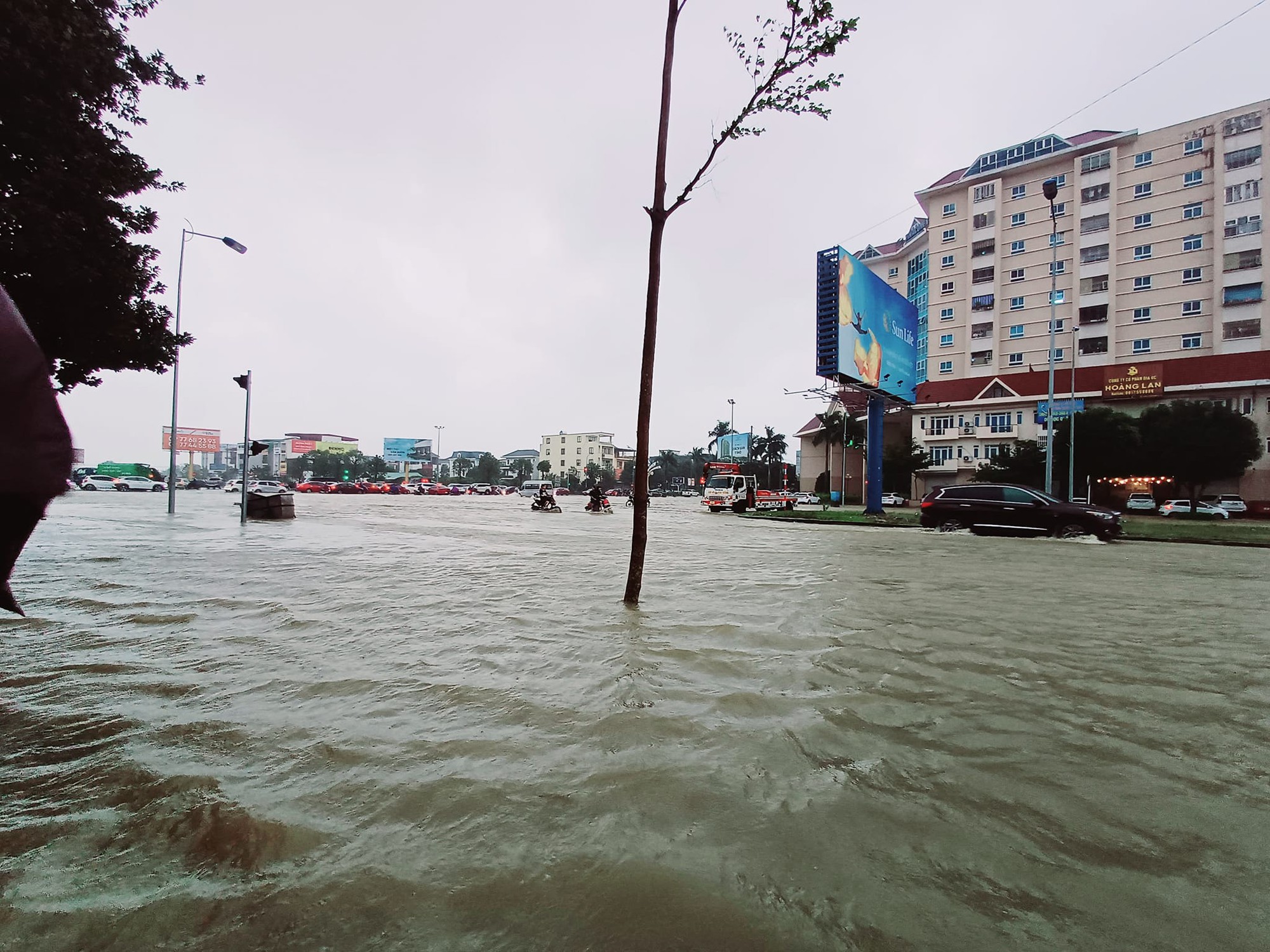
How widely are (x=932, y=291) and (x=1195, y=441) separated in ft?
97.6

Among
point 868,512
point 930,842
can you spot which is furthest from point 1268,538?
point 930,842

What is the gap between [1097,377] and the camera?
46438 millimetres

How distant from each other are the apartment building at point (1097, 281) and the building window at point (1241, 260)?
0.07 m

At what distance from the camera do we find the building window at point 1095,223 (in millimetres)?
51656

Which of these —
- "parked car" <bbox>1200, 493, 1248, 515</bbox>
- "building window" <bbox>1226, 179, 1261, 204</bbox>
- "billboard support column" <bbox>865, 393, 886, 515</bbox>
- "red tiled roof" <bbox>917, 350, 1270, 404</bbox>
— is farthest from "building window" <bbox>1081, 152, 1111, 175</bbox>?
"billboard support column" <bbox>865, 393, 886, 515</bbox>

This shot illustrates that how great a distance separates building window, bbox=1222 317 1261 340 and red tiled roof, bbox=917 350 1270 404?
129 inches

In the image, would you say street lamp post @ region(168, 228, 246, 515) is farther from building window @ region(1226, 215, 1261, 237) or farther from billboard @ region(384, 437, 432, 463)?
billboard @ region(384, 437, 432, 463)

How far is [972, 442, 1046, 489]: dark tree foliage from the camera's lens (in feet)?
133

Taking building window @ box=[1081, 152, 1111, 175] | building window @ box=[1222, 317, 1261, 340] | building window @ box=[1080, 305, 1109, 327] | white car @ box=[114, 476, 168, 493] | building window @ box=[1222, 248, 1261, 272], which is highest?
building window @ box=[1081, 152, 1111, 175]

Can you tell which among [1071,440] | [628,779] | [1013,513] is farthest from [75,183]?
[1071,440]

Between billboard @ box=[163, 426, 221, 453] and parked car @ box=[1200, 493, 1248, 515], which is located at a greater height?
billboard @ box=[163, 426, 221, 453]

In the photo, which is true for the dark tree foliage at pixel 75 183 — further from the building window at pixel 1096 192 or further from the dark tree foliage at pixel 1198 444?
the building window at pixel 1096 192

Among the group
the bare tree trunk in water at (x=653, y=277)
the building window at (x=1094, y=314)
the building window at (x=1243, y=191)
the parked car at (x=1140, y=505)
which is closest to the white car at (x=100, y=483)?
the bare tree trunk in water at (x=653, y=277)

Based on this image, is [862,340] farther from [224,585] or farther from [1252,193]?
[1252,193]
